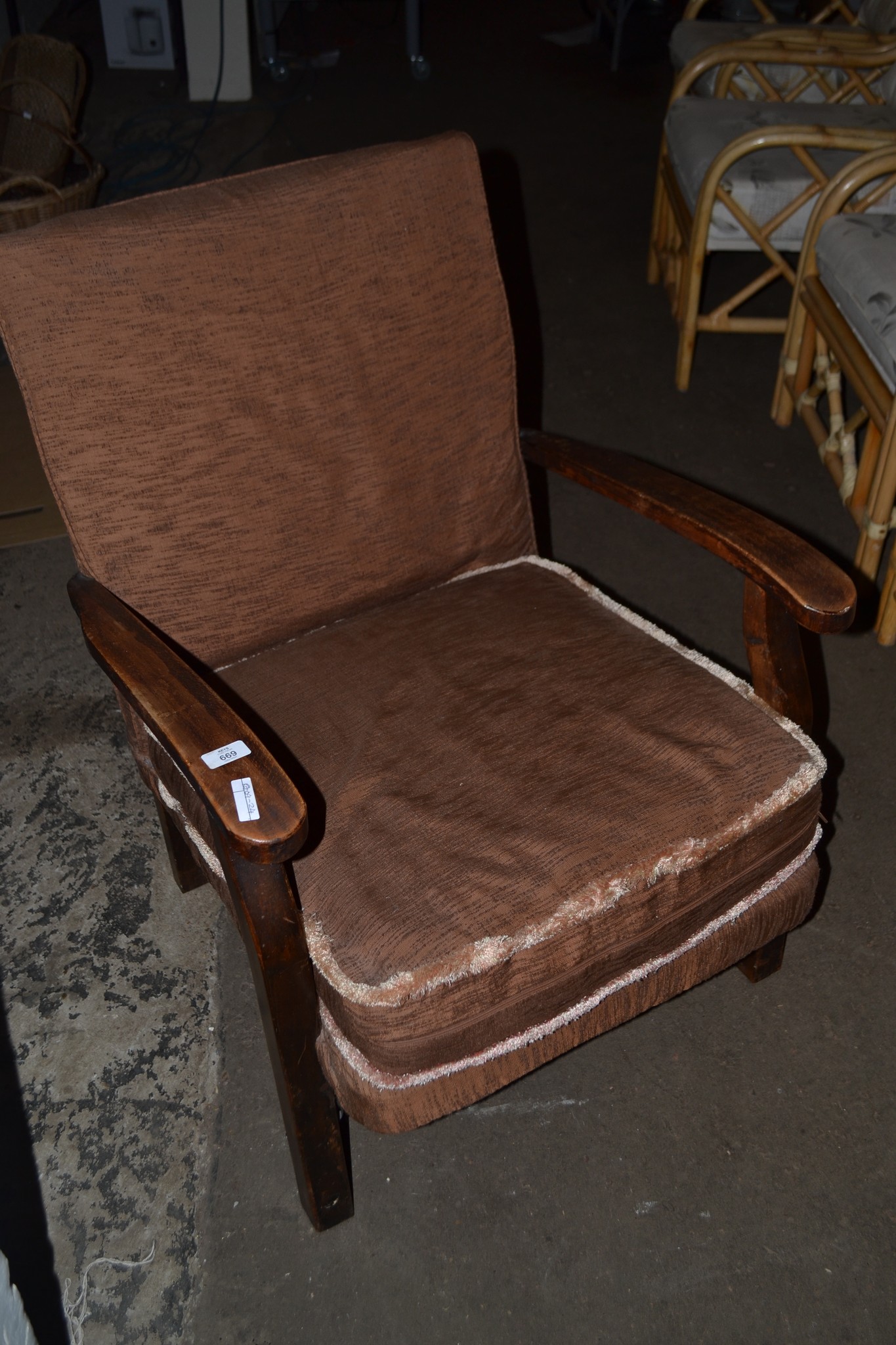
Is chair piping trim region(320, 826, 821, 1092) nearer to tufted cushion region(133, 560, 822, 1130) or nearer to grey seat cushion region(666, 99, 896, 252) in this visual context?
tufted cushion region(133, 560, 822, 1130)

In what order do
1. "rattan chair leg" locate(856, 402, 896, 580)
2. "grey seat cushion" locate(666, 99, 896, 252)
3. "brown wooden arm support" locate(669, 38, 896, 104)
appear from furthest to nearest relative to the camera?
"brown wooden arm support" locate(669, 38, 896, 104)
"grey seat cushion" locate(666, 99, 896, 252)
"rattan chair leg" locate(856, 402, 896, 580)

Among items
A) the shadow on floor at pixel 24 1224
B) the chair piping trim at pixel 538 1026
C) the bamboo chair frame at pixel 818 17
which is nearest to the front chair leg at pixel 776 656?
the chair piping trim at pixel 538 1026

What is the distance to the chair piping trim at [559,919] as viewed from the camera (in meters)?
0.92

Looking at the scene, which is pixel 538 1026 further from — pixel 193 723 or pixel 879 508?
pixel 879 508

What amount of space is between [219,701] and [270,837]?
0.60 ft

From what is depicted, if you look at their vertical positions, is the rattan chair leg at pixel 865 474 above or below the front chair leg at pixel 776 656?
below

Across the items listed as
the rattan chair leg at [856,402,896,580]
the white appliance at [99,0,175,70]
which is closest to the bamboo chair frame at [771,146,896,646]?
the rattan chair leg at [856,402,896,580]

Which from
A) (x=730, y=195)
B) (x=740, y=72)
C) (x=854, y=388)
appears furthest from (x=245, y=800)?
(x=740, y=72)

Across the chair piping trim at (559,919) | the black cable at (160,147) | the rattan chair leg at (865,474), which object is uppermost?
the chair piping trim at (559,919)

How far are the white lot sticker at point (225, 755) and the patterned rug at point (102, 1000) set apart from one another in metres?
0.60

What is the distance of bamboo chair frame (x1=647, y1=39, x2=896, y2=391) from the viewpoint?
218 cm

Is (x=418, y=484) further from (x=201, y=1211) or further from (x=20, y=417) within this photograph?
(x=20, y=417)

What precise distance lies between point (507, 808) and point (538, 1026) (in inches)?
8.0

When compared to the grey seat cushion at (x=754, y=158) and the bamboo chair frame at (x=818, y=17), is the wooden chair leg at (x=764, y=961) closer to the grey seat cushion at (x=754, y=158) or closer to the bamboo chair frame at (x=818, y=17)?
the grey seat cushion at (x=754, y=158)
